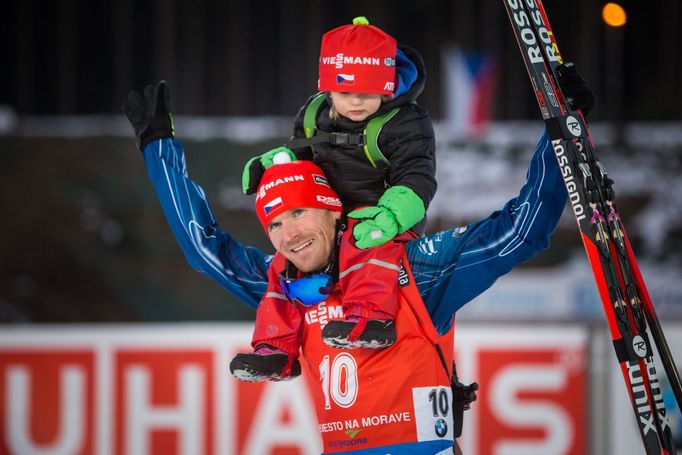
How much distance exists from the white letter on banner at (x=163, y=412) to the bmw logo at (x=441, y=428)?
2.70 meters

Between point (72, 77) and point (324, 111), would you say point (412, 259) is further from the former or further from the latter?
point (72, 77)

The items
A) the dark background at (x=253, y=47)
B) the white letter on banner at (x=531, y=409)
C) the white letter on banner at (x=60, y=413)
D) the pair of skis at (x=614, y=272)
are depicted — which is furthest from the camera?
the dark background at (x=253, y=47)

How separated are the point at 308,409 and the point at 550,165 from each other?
2.92 metres

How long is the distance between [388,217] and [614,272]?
604 mm

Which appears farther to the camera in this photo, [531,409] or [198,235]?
[531,409]

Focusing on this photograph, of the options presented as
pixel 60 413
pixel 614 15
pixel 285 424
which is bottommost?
pixel 285 424

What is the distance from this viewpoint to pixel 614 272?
2.69 meters

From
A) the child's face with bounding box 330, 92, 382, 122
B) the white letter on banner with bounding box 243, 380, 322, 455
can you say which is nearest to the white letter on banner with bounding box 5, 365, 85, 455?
the white letter on banner with bounding box 243, 380, 322, 455

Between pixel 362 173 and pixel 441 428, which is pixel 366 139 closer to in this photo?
pixel 362 173

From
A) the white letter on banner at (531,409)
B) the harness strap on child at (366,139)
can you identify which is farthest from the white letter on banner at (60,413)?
the harness strap on child at (366,139)

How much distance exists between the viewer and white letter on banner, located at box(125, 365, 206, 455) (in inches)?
216

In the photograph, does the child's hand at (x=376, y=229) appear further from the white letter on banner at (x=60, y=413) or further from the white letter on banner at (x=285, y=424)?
the white letter on banner at (x=60, y=413)

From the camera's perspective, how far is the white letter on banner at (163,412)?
5480 millimetres

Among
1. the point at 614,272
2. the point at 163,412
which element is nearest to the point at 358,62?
the point at 614,272
